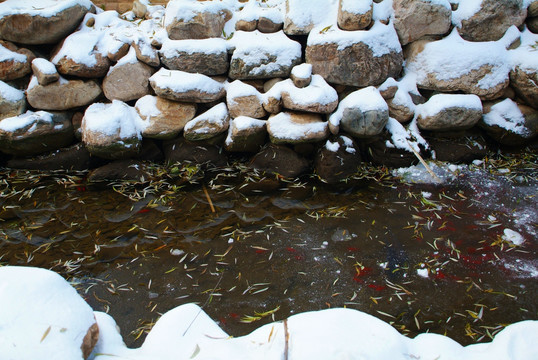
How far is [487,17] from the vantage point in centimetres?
421

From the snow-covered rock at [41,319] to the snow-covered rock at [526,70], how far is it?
4.76m

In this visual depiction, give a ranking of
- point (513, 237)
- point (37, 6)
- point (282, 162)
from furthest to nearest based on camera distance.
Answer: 1. point (37, 6)
2. point (282, 162)
3. point (513, 237)

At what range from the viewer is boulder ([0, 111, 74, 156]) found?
13.2 ft

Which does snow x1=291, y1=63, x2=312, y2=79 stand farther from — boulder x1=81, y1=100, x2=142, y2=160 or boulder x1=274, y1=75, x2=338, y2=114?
boulder x1=81, y1=100, x2=142, y2=160

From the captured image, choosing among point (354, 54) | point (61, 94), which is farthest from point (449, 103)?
point (61, 94)

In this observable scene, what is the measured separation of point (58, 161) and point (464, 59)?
4.82 meters

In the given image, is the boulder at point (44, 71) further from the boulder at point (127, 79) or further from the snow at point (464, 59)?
the snow at point (464, 59)

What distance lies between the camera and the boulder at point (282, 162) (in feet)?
13.5

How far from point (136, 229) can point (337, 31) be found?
3.02 meters

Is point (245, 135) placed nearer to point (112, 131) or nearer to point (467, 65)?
point (112, 131)

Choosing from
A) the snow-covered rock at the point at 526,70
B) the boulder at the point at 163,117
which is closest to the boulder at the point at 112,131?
the boulder at the point at 163,117

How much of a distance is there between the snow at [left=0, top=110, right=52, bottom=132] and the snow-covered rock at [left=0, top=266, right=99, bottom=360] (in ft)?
9.97

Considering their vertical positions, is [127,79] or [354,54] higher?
[354,54]

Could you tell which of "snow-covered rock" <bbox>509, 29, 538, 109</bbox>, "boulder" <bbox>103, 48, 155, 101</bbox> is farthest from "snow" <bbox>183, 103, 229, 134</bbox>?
"snow-covered rock" <bbox>509, 29, 538, 109</bbox>
